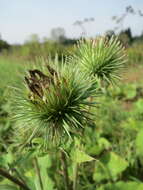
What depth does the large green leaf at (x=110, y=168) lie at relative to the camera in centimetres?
372

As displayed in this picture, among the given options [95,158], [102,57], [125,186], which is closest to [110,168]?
[95,158]

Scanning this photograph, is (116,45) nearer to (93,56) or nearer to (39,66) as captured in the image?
(93,56)

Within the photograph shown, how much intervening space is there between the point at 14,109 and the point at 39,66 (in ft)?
0.96

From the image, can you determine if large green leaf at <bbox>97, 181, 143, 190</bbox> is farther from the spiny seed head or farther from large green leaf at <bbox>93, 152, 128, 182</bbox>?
the spiny seed head

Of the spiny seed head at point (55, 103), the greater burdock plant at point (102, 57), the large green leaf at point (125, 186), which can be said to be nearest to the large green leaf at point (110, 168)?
the large green leaf at point (125, 186)

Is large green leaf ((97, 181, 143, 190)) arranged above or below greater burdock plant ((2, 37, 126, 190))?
below

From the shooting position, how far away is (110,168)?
12.5 feet

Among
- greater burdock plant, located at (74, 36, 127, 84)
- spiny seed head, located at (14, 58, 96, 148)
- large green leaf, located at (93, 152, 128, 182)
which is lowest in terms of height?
large green leaf, located at (93, 152, 128, 182)

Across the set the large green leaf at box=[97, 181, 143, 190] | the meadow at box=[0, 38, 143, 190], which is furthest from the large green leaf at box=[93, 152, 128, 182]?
the large green leaf at box=[97, 181, 143, 190]

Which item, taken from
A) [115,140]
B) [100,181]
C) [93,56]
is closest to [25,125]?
[93,56]

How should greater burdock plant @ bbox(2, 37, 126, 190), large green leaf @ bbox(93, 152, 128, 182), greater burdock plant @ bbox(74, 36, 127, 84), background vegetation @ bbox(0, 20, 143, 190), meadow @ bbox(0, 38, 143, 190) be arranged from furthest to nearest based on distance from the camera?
large green leaf @ bbox(93, 152, 128, 182) → background vegetation @ bbox(0, 20, 143, 190) → meadow @ bbox(0, 38, 143, 190) → greater burdock plant @ bbox(74, 36, 127, 84) → greater burdock plant @ bbox(2, 37, 126, 190)

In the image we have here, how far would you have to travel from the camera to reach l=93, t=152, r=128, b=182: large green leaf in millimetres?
3719

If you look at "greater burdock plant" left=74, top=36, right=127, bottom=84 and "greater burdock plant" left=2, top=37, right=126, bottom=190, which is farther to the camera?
"greater burdock plant" left=74, top=36, right=127, bottom=84

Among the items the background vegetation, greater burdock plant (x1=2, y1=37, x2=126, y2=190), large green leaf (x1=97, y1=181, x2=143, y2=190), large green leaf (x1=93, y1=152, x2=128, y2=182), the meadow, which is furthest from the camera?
large green leaf (x1=93, y1=152, x2=128, y2=182)
